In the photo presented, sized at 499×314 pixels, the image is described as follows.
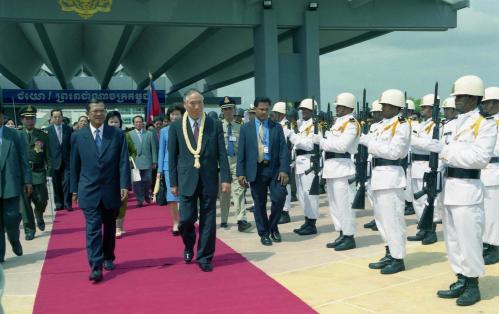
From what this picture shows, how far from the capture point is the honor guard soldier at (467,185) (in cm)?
448

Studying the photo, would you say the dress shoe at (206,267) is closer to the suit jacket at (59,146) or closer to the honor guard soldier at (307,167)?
the honor guard soldier at (307,167)

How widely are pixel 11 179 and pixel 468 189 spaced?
16.7 ft

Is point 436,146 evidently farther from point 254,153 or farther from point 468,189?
point 254,153

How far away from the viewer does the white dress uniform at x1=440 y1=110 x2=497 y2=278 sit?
4.47m

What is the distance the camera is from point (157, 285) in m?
5.43

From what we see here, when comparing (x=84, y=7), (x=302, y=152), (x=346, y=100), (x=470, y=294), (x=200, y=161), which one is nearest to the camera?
(x=470, y=294)

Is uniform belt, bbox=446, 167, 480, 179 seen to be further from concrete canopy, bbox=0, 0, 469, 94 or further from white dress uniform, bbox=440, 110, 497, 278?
concrete canopy, bbox=0, 0, 469, 94

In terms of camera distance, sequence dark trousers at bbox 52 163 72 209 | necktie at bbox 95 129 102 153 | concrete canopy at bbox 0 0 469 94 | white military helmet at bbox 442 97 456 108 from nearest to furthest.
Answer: necktie at bbox 95 129 102 153
white military helmet at bbox 442 97 456 108
dark trousers at bbox 52 163 72 209
concrete canopy at bbox 0 0 469 94

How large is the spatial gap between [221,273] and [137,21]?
13286mm

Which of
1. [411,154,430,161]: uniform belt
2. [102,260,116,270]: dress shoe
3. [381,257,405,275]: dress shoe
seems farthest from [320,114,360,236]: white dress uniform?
[102,260,116,270]: dress shoe

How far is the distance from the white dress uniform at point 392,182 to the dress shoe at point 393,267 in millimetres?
85

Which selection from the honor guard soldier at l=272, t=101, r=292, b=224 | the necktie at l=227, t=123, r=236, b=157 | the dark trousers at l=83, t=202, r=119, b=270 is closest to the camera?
the dark trousers at l=83, t=202, r=119, b=270

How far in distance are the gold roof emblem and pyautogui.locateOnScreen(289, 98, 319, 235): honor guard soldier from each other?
11.0 meters

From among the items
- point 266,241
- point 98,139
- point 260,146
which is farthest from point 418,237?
point 98,139
